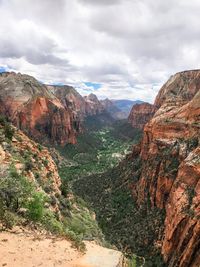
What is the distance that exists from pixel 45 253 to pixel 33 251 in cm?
69

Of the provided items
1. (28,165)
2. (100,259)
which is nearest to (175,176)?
(28,165)

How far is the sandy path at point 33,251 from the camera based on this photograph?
810 inches

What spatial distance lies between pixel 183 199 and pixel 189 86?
10191 centimetres

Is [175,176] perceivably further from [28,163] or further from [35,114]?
[35,114]

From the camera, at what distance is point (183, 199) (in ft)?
192

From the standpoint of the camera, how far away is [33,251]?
72.0 ft

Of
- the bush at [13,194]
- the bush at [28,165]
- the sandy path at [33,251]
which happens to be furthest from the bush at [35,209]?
the bush at [28,165]

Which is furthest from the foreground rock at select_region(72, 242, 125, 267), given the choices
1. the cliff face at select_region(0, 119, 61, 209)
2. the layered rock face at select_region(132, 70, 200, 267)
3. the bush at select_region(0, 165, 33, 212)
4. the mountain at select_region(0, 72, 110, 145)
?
the mountain at select_region(0, 72, 110, 145)

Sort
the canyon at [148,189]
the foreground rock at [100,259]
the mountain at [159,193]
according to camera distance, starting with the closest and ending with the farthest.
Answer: the foreground rock at [100,259] < the canyon at [148,189] < the mountain at [159,193]

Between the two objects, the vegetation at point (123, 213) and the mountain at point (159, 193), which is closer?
the mountain at point (159, 193)

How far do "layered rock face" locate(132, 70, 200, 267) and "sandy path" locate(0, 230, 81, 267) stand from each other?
28902 mm

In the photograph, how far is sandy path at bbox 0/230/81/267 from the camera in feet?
67.5

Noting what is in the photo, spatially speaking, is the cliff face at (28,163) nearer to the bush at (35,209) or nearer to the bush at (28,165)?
the bush at (28,165)

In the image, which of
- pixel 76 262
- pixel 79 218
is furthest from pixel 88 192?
pixel 76 262
